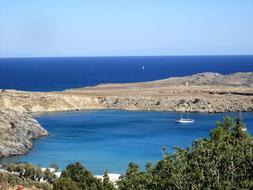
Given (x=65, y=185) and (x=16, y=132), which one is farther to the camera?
(x=16, y=132)

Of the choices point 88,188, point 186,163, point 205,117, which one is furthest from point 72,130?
point 186,163

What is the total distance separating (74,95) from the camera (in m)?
87.9

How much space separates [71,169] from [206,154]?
1644cm

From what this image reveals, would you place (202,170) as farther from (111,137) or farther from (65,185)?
(111,137)

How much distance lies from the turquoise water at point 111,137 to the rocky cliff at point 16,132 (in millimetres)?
1206

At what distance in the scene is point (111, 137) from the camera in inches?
2317

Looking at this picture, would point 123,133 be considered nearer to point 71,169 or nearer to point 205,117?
point 205,117

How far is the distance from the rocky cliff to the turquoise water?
1.21m

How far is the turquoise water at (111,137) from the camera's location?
155ft

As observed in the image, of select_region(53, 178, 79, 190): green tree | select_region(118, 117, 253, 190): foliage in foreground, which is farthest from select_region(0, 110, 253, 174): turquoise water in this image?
select_region(118, 117, 253, 190): foliage in foreground

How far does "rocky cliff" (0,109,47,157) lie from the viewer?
169 ft

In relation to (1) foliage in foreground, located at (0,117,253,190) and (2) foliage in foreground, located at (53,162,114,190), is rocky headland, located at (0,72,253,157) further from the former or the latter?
(1) foliage in foreground, located at (0,117,253,190)

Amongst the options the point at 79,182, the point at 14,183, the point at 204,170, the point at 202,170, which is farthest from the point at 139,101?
the point at 202,170

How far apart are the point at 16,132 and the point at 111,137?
10.1 m
